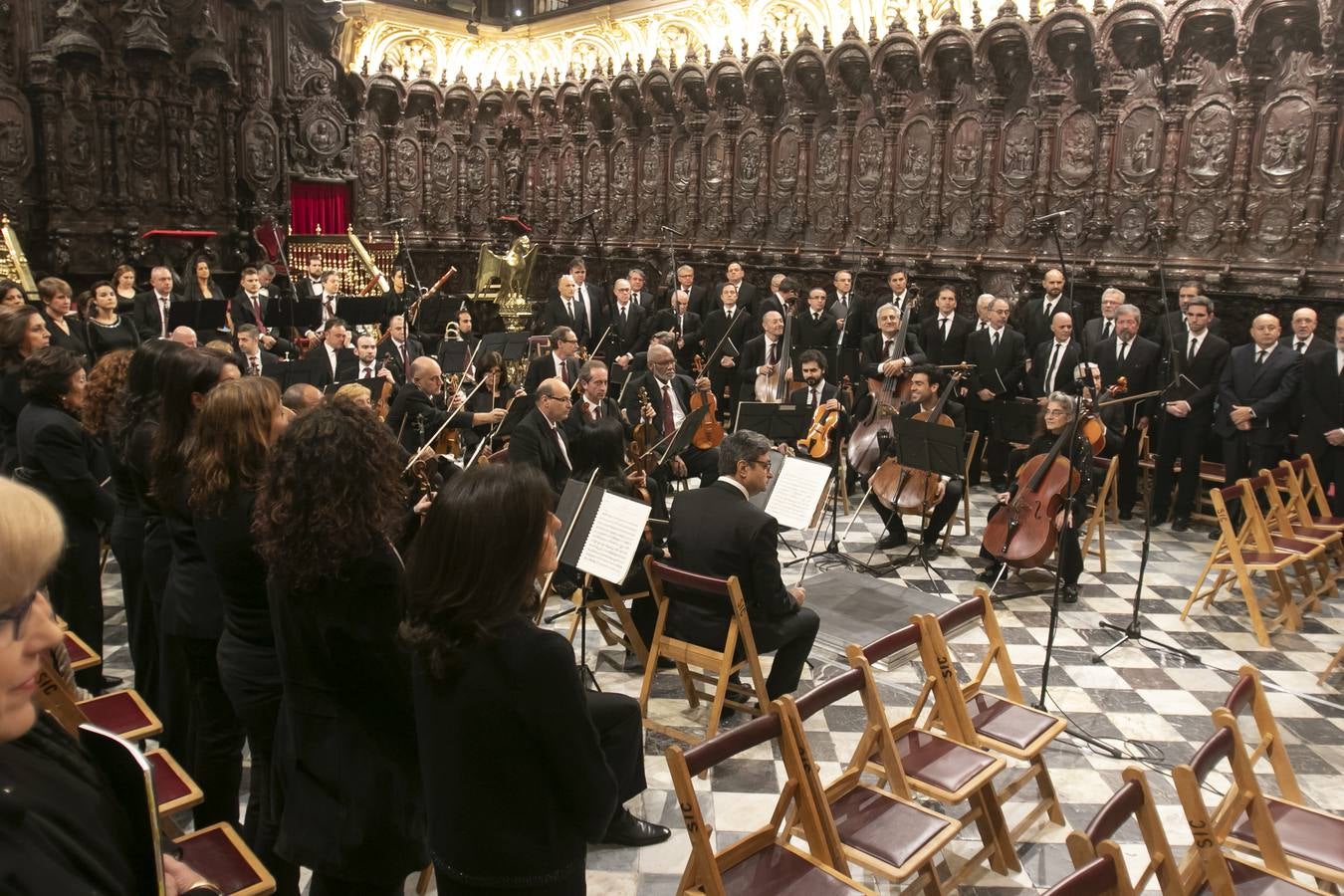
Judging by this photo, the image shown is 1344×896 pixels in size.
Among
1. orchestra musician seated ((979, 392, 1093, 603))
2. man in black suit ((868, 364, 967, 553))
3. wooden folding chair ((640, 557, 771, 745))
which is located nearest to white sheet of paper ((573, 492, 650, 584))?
wooden folding chair ((640, 557, 771, 745))

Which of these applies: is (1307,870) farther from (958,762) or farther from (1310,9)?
Result: (1310,9)

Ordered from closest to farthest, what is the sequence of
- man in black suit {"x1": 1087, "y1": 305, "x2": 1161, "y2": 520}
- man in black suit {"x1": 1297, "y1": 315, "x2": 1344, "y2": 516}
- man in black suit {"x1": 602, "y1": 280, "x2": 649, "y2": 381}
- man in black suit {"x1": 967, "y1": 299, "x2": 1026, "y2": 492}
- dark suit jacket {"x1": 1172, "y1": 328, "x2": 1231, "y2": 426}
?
man in black suit {"x1": 1297, "y1": 315, "x2": 1344, "y2": 516} < dark suit jacket {"x1": 1172, "y1": 328, "x2": 1231, "y2": 426} < man in black suit {"x1": 1087, "y1": 305, "x2": 1161, "y2": 520} < man in black suit {"x1": 967, "y1": 299, "x2": 1026, "y2": 492} < man in black suit {"x1": 602, "y1": 280, "x2": 649, "y2": 381}

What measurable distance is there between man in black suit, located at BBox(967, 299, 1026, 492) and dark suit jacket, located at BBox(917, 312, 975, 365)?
33 centimetres

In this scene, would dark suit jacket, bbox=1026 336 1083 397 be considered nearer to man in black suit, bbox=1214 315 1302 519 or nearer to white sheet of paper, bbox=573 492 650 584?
man in black suit, bbox=1214 315 1302 519

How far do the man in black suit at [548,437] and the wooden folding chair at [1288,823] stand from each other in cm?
377

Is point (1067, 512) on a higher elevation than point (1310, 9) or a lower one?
lower

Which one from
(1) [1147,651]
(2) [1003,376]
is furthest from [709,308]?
(1) [1147,651]

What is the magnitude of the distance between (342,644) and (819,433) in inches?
210

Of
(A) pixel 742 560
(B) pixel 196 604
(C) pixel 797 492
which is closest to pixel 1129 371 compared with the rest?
(C) pixel 797 492

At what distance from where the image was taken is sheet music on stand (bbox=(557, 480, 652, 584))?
13.6 feet

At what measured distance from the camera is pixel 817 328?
10227 mm

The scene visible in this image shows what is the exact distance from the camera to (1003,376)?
9.09 meters

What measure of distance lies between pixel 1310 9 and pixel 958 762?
28.1 feet

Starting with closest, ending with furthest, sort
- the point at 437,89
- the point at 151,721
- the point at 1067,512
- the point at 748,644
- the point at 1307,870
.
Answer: the point at 1307,870 < the point at 151,721 < the point at 748,644 < the point at 1067,512 < the point at 437,89
